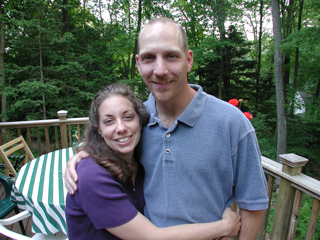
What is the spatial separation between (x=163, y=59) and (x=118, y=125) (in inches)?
15.7

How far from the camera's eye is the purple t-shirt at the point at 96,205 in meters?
0.84

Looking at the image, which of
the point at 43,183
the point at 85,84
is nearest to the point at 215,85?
the point at 85,84

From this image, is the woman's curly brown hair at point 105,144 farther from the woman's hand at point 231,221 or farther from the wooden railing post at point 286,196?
the wooden railing post at point 286,196

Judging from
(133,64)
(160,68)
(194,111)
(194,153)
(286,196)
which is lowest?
(286,196)

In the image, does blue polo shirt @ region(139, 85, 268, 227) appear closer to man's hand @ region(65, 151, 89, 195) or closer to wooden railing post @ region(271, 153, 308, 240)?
man's hand @ region(65, 151, 89, 195)

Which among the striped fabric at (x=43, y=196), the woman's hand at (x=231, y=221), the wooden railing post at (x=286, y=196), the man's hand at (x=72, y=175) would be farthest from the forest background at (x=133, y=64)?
the man's hand at (x=72, y=175)

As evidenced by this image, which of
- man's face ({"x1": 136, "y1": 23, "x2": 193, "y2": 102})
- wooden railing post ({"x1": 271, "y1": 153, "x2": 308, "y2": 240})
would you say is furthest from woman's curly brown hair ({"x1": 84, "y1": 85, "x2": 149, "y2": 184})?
wooden railing post ({"x1": 271, "y1": 153, "x2": 308, "y2": 240})

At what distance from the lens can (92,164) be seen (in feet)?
3.14

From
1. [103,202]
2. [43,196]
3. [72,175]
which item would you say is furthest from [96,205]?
[43,196]

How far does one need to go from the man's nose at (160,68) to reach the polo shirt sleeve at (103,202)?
1.72 ft

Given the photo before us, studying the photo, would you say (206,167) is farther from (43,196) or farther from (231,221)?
(43,196)

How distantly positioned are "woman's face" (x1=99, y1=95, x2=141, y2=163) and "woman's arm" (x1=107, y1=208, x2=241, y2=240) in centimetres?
35

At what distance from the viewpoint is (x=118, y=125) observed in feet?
3.39

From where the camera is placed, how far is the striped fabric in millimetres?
1533
